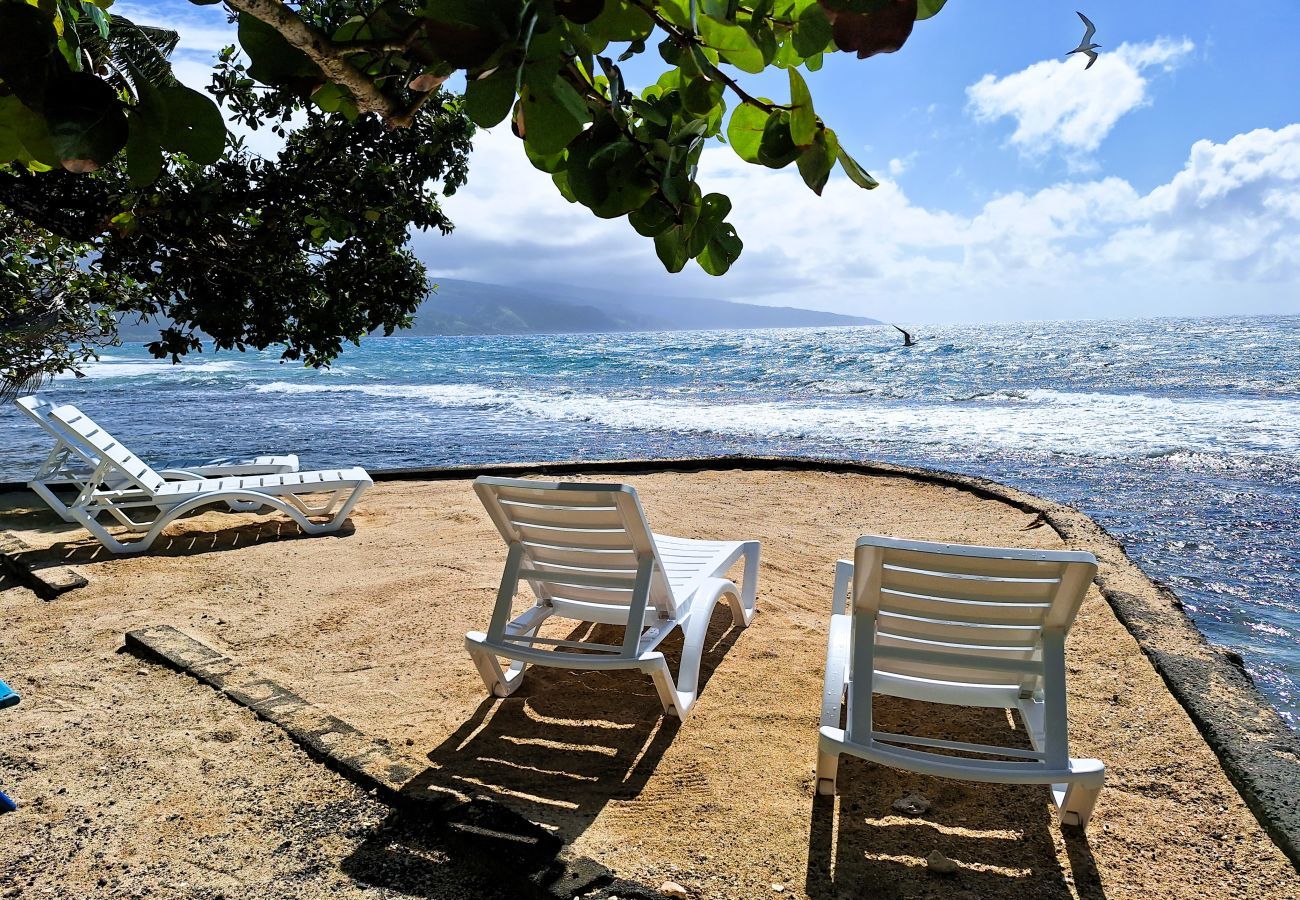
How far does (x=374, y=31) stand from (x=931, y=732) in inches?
129

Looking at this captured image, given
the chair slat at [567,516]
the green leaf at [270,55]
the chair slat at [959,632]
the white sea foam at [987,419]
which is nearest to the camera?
the green leaf at [270,55]

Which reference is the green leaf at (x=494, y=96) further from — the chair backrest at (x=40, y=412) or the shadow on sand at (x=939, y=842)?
the chair backrest at (x=40, y=412)

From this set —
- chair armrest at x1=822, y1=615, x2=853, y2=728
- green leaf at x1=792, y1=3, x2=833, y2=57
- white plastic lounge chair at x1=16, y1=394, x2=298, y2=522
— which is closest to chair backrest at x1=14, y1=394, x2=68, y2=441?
white plastic lounge chair at x1=16, y1=394, x2=298, y2=522

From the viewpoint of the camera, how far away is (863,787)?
9.71ft

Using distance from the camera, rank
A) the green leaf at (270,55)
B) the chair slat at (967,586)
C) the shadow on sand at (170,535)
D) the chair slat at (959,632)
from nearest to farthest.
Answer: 1. the green leaf at (270,55)
2. the chair slat at (967,586)
3. the chair slat at (959,632)
4. the shadow on sand at (170,535)

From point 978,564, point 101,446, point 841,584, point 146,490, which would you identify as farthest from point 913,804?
point 101,446

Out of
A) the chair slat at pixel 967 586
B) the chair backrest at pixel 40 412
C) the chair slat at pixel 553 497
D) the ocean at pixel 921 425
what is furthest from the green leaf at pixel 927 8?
the chair backrest at pixel 40 412

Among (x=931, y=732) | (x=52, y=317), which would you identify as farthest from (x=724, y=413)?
(x=931, y=732)

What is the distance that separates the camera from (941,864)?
2.47 meters

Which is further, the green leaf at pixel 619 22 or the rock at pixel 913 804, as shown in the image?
the rock at pixel 913 804

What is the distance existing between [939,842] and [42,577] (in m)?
5.08

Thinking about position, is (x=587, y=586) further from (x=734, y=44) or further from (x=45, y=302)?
(x=45, y=302)

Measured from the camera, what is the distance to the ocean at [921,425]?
25.8 feet

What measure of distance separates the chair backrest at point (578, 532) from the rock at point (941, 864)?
146 cm
